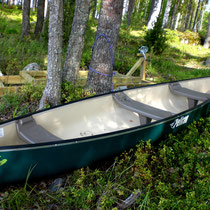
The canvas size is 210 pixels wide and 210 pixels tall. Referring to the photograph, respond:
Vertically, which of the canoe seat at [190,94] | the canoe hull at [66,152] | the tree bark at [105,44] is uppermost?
the tree bark at [105,44]

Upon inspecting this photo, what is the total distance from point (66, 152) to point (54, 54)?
7.85ft

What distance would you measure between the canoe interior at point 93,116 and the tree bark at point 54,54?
925 millimetres

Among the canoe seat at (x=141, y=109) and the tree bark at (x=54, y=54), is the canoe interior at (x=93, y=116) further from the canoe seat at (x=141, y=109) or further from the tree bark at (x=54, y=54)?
the tree bark at (x=54, y=54)

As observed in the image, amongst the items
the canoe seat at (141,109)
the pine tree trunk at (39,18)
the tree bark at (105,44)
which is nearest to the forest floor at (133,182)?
the canoe seat at (141,109)

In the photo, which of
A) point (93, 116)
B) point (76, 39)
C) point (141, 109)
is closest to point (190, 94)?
point (141, 109)

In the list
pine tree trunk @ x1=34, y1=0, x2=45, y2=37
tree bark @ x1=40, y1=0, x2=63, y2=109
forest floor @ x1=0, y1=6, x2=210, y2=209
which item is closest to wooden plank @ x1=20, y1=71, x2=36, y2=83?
forest floor @ x1=0, y1=6, x2=210, y2=209

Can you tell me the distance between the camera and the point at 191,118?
527 cm

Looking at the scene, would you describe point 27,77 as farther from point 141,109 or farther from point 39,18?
point 39,18

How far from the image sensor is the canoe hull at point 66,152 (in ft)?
10.3

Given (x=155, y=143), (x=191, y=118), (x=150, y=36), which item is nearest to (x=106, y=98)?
(x=155, y=143)

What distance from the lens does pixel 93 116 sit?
16.5 ft

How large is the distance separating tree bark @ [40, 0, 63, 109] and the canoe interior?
36.4 inches

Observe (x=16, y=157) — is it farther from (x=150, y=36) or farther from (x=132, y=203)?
(x=150, y=36)

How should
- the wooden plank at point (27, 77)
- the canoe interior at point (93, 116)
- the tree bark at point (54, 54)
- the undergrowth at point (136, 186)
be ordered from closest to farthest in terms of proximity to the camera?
1. the undergrowth at point (136, 186)
2. the canoe interior at point (93, 116)
3. the tree bark at point (54, 54)
4. the wooden plank at point (27, 77)
